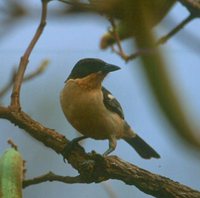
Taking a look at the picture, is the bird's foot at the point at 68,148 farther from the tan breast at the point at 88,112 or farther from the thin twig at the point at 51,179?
the tan breast at the point at 88,112

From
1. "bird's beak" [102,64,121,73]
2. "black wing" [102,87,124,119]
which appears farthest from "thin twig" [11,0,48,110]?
"black wing" [102,87,124,119]

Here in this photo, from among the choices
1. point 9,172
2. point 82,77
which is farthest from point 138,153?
point 9,172

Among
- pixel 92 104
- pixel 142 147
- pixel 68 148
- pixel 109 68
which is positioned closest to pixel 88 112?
pixel 92 104

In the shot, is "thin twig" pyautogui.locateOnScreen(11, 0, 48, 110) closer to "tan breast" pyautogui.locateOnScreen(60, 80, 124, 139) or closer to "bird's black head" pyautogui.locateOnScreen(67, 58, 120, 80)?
"tan breast" pyautogui.locateOnScreen(60, 80, 124, 139)

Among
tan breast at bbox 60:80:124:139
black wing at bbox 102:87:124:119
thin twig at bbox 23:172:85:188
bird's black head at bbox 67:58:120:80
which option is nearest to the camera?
thin twig at bbox 23:172:85:188

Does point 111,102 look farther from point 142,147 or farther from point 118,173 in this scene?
point 118,173
